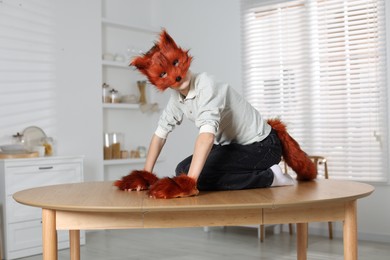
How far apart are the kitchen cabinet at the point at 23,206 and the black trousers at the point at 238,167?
83.1 inches

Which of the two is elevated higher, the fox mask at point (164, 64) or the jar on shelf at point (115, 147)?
the fox mask at point (164, 64)

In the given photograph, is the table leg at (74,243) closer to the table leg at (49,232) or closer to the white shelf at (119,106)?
the table leg at (49,232)

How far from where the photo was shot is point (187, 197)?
6.27 feet

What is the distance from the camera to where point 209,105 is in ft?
6.82

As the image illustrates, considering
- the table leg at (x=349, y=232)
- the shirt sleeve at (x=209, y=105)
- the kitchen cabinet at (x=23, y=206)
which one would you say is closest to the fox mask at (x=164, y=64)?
the shirt sleeve at (x=209, y=105)

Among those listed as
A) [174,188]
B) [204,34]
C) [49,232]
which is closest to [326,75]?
[204,34]

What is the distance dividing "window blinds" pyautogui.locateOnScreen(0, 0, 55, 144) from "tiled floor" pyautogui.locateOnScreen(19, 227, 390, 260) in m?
1.19

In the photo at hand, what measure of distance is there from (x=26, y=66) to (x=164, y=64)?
2.77 metres

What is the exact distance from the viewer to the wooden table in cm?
176

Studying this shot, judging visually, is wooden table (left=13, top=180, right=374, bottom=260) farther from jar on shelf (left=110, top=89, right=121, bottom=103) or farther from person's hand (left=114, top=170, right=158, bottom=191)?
jar on shelf (left=110, top=89, right=121, bottom=103)

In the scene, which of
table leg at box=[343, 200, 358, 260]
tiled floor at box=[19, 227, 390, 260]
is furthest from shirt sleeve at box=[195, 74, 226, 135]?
tiled floor at box=[19, 227, 390, 260]

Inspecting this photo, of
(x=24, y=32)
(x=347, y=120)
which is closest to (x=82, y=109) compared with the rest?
(x=24, y=32)

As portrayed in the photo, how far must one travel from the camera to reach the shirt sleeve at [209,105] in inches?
79.9

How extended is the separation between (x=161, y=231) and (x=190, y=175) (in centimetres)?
303
